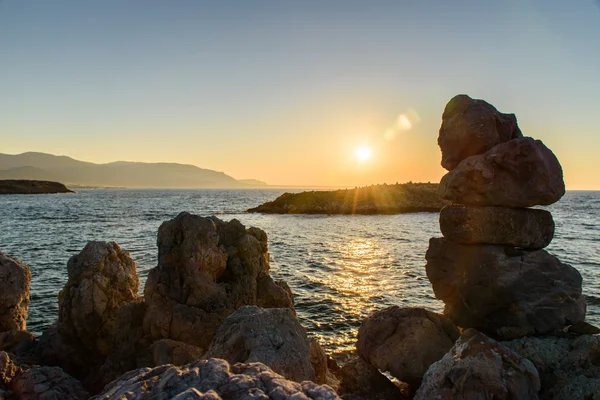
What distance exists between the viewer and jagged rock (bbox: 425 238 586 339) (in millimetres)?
10016

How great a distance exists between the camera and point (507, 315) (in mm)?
10406

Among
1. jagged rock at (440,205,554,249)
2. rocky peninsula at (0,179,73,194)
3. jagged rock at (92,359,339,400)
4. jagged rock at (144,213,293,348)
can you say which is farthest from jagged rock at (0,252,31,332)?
rocky peninsula at (0,179,73,194)

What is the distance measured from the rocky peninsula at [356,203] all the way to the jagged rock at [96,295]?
73.7 meters

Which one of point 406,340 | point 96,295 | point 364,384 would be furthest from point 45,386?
point 406,340

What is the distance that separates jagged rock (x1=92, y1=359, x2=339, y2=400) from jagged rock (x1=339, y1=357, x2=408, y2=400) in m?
5.97

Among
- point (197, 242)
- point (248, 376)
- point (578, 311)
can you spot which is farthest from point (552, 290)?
point (197, 242)

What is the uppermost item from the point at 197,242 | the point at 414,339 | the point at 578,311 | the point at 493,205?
the point at 493,205

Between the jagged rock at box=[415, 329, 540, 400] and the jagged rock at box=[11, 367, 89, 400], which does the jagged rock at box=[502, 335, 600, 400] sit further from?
the jagged rock at box=[11, 367, 89, 400]

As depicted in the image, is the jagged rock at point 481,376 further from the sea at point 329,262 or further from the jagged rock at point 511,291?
the sea at point 329,262

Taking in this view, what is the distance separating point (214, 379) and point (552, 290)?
9.53m

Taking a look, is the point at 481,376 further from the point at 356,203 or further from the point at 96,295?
the point at 356,203

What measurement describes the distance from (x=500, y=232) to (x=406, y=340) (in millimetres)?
3920

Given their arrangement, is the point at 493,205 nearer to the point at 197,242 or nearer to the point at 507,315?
the point at 507,315

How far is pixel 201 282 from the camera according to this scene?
12.8 metres
